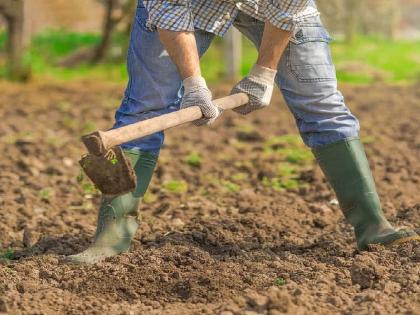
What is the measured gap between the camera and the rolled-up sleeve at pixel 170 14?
3596 mm

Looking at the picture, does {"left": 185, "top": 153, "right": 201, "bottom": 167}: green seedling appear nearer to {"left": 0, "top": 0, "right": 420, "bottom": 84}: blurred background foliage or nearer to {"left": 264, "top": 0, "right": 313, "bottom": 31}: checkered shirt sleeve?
{"left": 264, "top": 0, "right": 313, "bottom": 31}: checkered shirt sleeve

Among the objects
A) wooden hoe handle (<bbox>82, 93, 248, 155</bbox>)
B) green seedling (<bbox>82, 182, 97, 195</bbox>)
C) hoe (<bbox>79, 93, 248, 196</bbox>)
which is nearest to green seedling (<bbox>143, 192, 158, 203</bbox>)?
green seedling (<bbox>82, 182, 97, 195</bbox>)

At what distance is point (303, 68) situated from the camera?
3.88 m

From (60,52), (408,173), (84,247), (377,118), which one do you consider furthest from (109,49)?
(84,247)

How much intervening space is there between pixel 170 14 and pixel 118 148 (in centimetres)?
54

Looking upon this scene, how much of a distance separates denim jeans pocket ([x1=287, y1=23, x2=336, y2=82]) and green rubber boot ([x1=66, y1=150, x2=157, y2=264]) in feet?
2.28

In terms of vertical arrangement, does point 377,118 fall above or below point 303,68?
below

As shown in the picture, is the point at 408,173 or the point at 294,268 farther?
the point at 408,173

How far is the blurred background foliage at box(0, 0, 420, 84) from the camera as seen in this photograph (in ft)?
31.3

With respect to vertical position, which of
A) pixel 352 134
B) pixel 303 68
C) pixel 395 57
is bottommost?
pixel 395 57

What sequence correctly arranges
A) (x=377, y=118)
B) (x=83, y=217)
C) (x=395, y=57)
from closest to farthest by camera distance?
(x=83, y=217) < (x=377, y=118) < (x=395, y=57)

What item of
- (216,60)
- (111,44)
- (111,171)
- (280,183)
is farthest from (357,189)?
(111,44)

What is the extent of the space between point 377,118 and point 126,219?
163 inches

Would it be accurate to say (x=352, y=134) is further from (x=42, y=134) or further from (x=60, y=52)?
→ (x=60, y=52)
